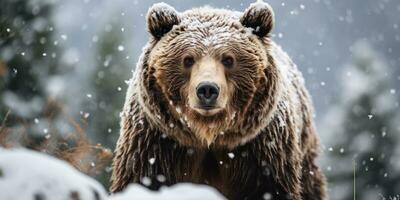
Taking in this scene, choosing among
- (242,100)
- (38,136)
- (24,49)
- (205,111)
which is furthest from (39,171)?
(24,49)

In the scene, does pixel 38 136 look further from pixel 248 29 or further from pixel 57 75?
pixel 248 29

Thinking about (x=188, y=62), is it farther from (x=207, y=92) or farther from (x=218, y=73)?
(x=207, y=92)

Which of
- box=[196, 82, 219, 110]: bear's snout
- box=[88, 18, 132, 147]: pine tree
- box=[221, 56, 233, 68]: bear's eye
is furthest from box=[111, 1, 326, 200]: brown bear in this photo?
box=[88, 18, 132, 147]: pine tree

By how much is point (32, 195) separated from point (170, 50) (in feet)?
10.1

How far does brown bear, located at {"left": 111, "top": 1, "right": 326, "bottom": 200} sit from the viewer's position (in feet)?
20.6

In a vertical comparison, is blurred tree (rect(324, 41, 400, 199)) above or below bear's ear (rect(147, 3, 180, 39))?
below

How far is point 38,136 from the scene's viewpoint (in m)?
14.1

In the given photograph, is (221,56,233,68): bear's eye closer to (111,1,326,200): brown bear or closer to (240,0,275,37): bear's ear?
(111,1,326,200): brown bear

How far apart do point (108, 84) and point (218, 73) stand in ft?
40.0

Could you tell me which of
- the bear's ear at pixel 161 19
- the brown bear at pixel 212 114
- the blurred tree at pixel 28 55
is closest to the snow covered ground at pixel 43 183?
the brown bear at pixel 212 114

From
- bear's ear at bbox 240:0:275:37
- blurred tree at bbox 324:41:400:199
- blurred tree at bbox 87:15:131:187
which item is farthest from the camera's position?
blurred tree at bbox 324:41:400:199

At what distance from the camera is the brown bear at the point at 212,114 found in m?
6.28

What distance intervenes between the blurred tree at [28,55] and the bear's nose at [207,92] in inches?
333

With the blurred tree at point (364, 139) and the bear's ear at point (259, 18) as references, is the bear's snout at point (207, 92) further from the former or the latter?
the blurred tree at point (364, 139)
